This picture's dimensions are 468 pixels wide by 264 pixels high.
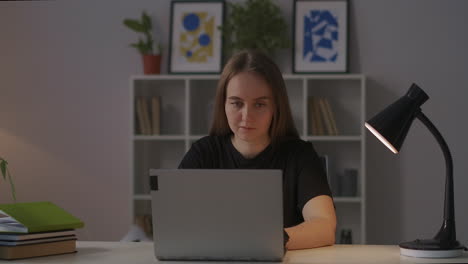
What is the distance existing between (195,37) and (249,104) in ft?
8.24

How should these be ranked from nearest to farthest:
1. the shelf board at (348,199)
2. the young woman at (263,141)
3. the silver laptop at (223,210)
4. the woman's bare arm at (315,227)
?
the silver laptop at (223,210), the woman's bare arm at (315,227), the young woman at (263,141), the shelf board at (348,199)

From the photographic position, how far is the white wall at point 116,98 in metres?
4.78

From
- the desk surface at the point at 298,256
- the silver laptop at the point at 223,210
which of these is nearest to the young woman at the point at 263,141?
Result: the desk surface at the point at 298,256

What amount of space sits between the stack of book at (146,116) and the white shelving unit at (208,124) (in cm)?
5

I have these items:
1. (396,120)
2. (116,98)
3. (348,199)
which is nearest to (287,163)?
(396,120)

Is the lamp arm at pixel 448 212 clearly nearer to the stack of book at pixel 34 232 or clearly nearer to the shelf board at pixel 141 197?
the stack of book at pixel 34 232

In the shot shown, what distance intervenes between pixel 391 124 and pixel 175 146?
3.12m

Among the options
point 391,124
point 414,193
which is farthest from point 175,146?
point 391,124

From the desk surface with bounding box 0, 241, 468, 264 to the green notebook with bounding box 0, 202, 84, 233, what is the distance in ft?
0.29

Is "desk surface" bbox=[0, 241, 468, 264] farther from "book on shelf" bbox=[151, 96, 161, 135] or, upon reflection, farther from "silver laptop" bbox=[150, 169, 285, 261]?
"book on shelf" bbox=[151, 96, 161, 135]

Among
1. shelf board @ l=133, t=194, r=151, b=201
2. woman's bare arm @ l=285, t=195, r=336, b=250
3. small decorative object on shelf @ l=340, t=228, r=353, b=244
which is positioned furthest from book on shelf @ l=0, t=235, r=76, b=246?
small decorative object on shelf @ l=340, t=228, r=353, b=244

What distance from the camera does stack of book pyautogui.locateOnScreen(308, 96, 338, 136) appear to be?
4645 mm

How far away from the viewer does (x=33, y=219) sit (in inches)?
80.0

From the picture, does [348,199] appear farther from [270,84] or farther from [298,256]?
[298,256]
